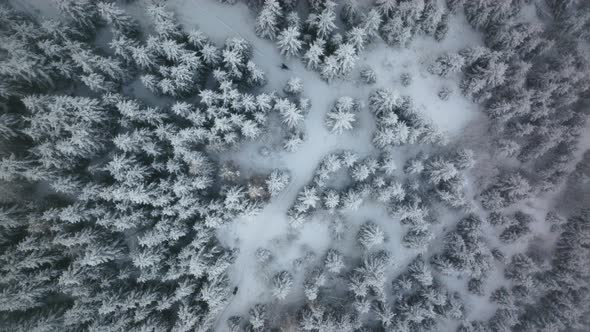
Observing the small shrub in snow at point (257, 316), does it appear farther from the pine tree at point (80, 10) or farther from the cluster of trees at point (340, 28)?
the pine tree at point (80, 10)

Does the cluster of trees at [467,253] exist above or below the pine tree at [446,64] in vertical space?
below

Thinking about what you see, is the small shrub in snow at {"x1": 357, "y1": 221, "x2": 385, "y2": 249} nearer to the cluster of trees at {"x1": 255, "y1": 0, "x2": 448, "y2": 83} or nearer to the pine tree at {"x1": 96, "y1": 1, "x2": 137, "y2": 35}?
the cluster of trees at {"x1": 255, "y1": 0, "x2": 448, "y2": 83}

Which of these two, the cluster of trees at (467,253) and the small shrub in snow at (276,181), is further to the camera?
the cluster of trees at (467,253)

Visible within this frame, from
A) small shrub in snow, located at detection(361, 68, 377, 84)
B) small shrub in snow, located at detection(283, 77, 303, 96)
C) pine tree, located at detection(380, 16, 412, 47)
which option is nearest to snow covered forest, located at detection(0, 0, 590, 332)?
small shrub in snow, located at detection(361, 68, 377, 84)

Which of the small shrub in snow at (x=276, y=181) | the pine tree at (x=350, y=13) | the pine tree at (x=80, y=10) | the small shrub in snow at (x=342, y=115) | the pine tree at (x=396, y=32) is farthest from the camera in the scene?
the pine tree at (x=396, y=32)

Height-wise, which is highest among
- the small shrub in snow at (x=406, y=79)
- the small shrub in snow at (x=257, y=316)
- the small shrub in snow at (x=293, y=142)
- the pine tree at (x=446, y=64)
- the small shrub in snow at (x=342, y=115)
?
the pine tree at (x=446, y=64)

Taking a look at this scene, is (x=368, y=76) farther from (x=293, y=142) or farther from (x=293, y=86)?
(x=293, y=142)

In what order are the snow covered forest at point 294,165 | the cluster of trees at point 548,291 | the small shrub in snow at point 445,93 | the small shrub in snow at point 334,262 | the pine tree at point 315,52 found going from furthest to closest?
the small shrub in snow at point 445,93 < the cluster of trees at point 548,291 < the small shrub in snow at point 334,262 < the pine tree at point 315,52 < the snow covered forest at point 294,165

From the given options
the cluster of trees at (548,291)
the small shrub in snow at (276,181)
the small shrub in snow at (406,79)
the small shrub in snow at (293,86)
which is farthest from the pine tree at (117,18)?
the cluster of trees at (548,291)

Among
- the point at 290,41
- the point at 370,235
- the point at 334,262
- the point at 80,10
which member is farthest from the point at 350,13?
the point at 80,10
